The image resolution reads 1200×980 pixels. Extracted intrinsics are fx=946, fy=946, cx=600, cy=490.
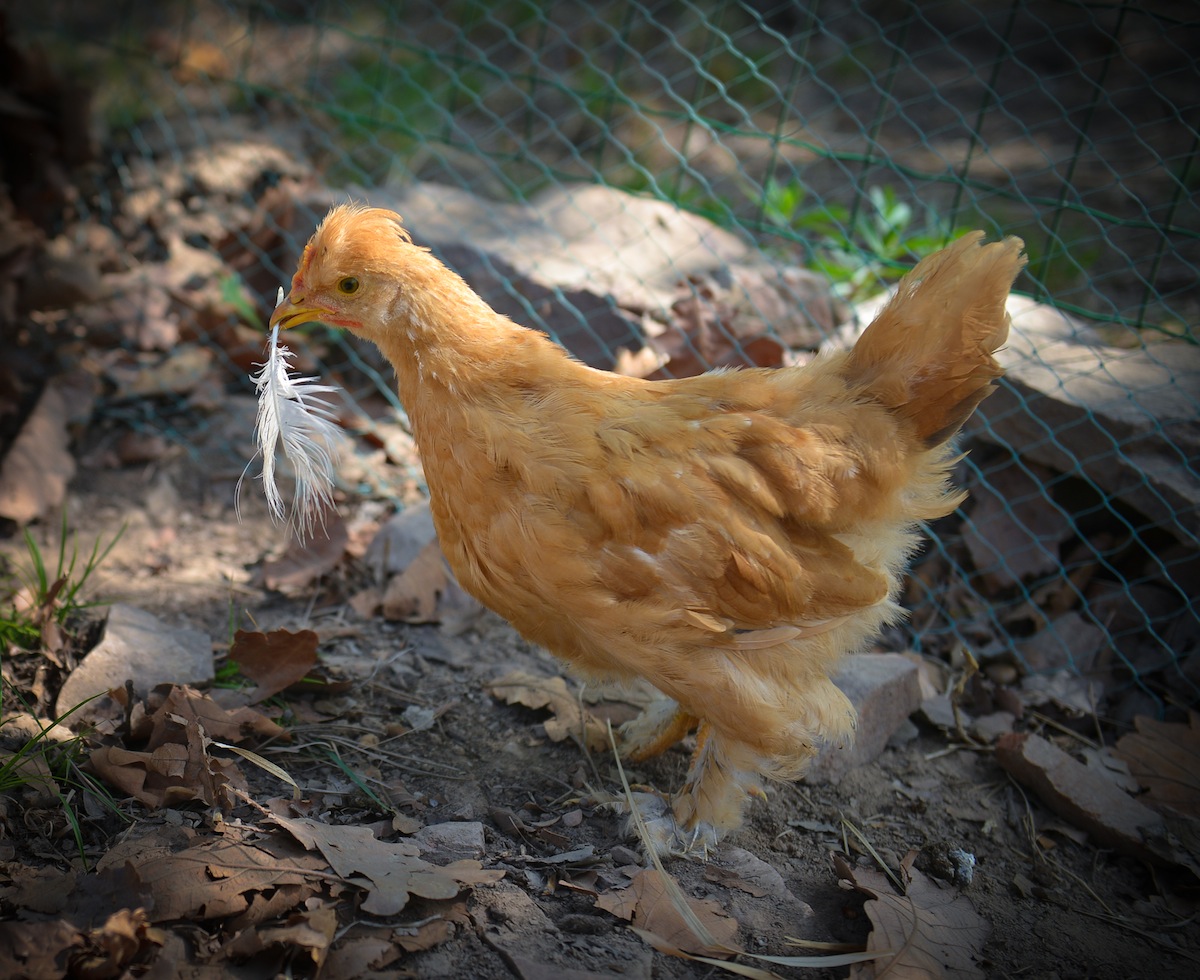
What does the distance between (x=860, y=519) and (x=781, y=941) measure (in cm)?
120

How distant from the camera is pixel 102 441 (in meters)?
4.62

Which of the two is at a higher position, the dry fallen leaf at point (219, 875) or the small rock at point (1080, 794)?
the dry fallen leaf at point (219, 875)

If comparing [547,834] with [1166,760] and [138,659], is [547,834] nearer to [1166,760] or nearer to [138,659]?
Result: [138,659]

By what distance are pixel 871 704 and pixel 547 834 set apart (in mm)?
1209

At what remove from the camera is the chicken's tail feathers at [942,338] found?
2668 millimetres

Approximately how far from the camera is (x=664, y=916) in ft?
8.31

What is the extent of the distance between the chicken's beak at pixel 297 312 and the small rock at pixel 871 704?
6.62ft

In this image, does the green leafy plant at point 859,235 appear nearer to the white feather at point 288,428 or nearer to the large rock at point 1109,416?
the large rock at point 1109,416

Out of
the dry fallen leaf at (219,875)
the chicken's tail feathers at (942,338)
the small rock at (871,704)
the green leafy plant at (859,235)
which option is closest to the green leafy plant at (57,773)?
the dry fallen leaf at (219,875)

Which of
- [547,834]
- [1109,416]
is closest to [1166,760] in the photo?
[1109,416]

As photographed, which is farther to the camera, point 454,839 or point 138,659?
point 138,659

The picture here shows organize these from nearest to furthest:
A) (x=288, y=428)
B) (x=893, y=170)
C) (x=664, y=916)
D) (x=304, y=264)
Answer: (x=664, y=916), (x=304, y=264), (x=288, y=428), (x=893, y=170)

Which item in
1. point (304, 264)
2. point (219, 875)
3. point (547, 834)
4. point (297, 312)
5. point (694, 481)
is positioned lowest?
point (547, 834)

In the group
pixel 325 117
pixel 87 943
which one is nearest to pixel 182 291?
pixel 325 117
